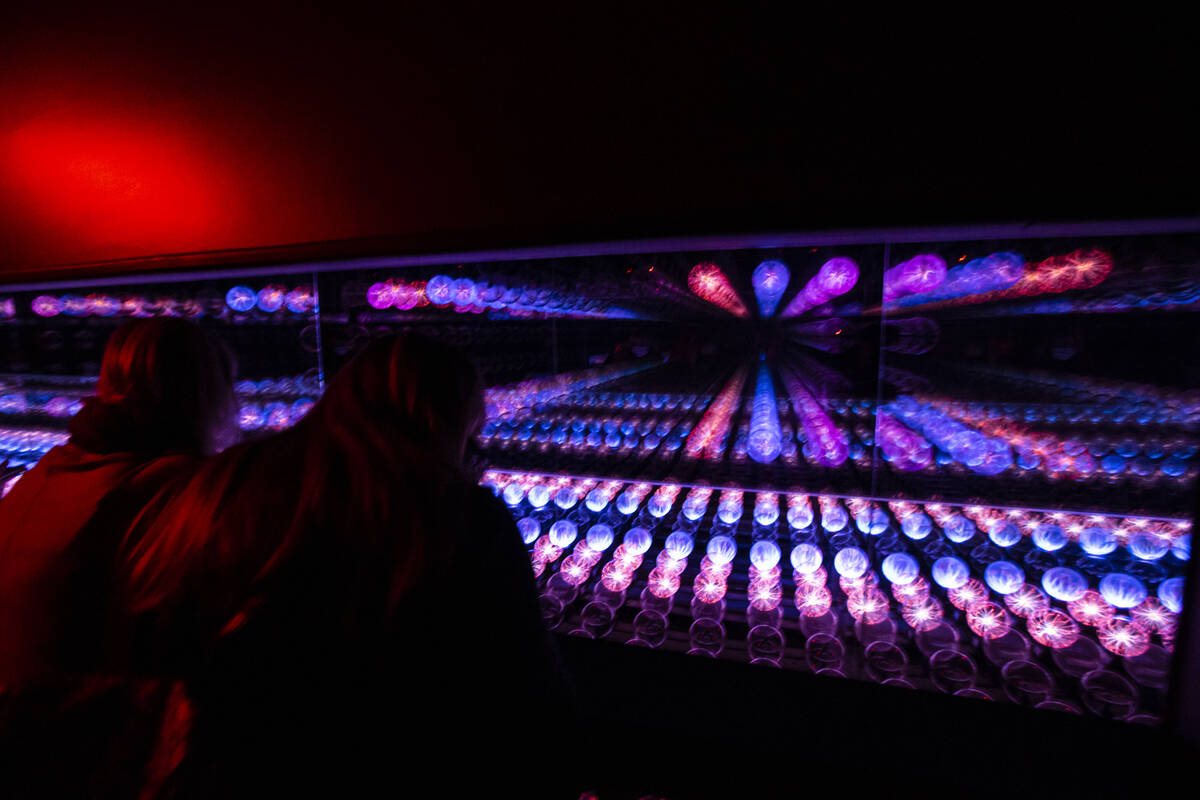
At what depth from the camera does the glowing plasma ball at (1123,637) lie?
3.57ft

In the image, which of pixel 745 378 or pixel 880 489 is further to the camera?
pixel 745 378

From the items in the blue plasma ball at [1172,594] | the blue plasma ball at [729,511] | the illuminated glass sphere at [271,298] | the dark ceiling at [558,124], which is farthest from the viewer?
Answer: the illuminated glass sphere at [271,298]

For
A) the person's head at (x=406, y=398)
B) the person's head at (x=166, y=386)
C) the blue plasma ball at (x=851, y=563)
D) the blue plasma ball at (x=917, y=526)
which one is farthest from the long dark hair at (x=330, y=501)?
the blue plasma ball at (x=917, y=526)

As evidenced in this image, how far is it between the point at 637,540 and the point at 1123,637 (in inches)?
44.2

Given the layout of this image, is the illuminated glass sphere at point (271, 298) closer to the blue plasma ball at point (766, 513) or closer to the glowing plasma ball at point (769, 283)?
the glowing plasma ball at point (769, 283)

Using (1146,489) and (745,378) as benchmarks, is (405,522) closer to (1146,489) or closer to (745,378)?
(745,378)

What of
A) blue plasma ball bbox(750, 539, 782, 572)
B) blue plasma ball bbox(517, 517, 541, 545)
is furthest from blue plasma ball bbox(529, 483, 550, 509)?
blue plasma ball bbox(750, 539, 782, 572)

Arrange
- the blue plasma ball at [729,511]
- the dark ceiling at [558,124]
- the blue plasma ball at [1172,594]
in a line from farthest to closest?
the blue plasma ball at [729,511] → the blue plasma ball at [1172,594] → the dark ceiling at [558,124]

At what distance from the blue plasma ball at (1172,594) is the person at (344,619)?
1.25m

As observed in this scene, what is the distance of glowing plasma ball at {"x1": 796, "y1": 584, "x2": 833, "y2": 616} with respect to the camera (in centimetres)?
124

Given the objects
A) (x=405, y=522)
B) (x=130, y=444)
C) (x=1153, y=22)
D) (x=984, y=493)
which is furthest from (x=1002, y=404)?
(x=130, y=444)

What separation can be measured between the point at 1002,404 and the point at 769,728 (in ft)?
4.01

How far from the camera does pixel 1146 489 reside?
1.34 metres

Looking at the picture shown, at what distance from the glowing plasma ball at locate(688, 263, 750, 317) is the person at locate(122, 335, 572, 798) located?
938 mm
